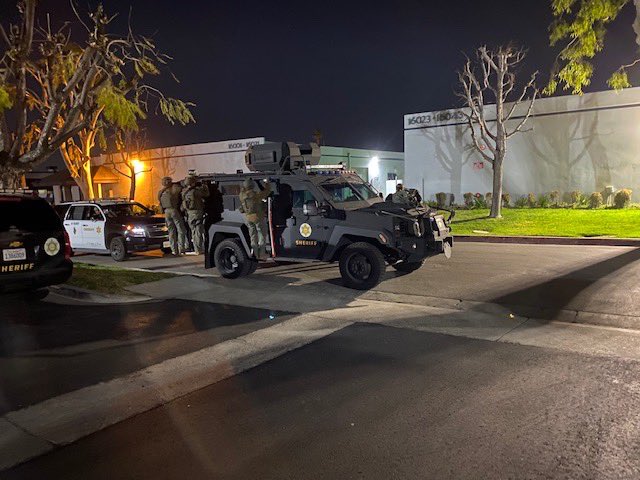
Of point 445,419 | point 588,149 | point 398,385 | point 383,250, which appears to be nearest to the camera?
point 445,419

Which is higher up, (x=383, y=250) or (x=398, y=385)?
(x=383, y=250)

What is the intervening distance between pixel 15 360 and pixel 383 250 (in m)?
5.74

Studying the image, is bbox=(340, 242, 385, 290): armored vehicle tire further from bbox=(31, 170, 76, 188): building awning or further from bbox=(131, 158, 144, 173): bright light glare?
bbox=(31, 170, 76, 188): building awning

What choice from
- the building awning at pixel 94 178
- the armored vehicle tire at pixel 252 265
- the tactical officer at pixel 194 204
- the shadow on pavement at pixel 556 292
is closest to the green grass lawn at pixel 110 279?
the tactical officer at pixel 194 204

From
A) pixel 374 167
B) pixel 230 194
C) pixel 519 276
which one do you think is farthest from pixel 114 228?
pixel 374 167

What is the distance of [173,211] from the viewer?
11766mm

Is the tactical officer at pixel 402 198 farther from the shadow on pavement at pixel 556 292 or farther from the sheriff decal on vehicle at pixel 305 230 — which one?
the shadow on pavement at pixel 556 292

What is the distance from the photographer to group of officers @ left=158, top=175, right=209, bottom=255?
10898mm

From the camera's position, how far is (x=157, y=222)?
47.4 feet

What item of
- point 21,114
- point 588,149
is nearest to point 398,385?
point 21,114

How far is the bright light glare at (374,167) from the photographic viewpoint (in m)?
37.2

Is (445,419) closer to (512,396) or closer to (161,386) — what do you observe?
(512,396)

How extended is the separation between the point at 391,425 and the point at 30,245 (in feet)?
19.9

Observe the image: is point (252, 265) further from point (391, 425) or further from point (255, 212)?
point (391, 425)
